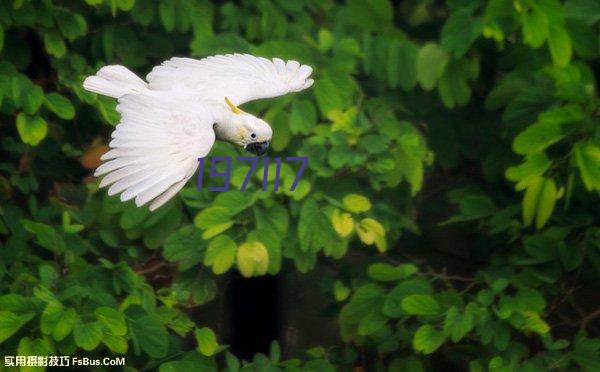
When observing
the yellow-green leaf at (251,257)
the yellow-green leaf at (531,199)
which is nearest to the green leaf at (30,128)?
the yellow-green leaf at (251,257)

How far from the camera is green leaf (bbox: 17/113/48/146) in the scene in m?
2.34

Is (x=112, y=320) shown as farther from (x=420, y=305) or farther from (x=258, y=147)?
(x=420, y=305)

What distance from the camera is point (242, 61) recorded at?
7.13 feet

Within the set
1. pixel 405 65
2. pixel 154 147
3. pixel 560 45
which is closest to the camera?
pixel 154 147

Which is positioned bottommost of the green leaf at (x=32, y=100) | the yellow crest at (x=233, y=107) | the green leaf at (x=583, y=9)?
the green leaf at (x=32, y=100)

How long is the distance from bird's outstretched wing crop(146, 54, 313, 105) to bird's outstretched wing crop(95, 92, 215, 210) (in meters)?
0.15

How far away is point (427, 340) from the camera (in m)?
2.40

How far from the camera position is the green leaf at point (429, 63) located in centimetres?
272

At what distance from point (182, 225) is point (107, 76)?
2.21 ft

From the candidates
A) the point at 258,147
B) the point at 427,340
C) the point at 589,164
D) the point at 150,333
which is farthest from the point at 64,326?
the point at 589,164

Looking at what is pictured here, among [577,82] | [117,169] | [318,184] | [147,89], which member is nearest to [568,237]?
[577,82]

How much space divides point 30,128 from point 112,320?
480 millimetres

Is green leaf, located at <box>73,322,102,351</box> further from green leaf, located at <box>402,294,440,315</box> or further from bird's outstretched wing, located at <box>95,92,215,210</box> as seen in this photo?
green leaf, located at <box>402,294,440,315</box>

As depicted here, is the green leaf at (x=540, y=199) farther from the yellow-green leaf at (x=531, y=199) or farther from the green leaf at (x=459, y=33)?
the green leaf at (x=459, y=33)
